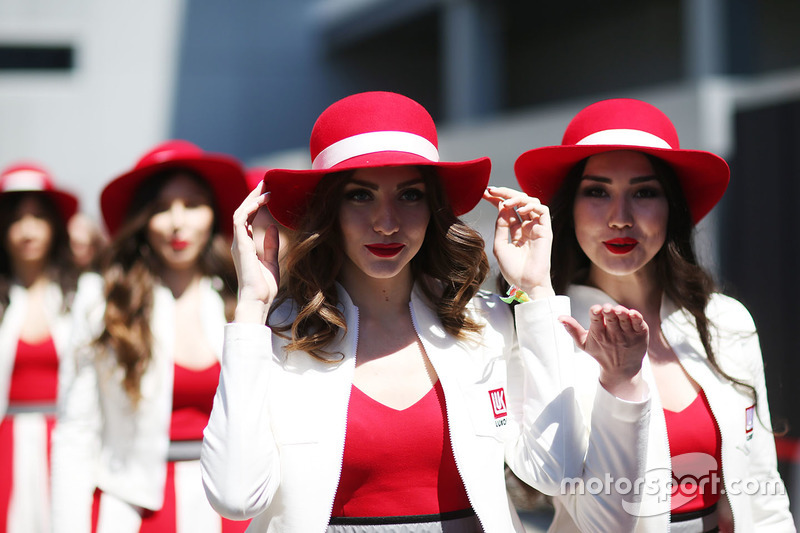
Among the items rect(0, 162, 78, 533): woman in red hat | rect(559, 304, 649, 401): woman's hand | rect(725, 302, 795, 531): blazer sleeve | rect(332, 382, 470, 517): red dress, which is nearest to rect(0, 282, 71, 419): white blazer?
rect(0, 162, 78, 533): woman in red hat

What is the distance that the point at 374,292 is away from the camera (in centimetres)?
251

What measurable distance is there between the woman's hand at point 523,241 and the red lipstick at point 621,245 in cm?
24

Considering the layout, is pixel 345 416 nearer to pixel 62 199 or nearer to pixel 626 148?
pixel 626 148

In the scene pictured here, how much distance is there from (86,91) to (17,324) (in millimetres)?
10440

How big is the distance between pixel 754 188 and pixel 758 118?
637 millimetres

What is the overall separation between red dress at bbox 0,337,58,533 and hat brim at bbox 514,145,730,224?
2.66 m

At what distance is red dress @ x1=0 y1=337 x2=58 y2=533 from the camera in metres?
4.03

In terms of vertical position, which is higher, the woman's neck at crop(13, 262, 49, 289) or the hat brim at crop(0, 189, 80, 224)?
the hat brim at crop(0, 189, 80, 224)

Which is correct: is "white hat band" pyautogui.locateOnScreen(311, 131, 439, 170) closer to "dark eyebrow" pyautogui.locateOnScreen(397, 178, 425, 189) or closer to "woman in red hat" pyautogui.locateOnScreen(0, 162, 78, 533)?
"dark eyebrow" pyautogui.locateOnScreen(397, 178, 425, 189)

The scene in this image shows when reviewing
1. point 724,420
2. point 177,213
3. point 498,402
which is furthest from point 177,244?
point 724,420

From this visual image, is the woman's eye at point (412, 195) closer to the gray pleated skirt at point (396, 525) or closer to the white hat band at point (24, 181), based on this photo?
the gray pleated skirt at point (396, 525)

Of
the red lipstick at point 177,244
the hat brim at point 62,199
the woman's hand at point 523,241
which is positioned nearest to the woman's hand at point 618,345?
the woman's hand at point 523,241

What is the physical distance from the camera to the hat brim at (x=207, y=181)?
11.9ft

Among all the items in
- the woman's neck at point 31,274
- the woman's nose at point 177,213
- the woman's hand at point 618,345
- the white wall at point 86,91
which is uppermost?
the white wall at point 86,91
